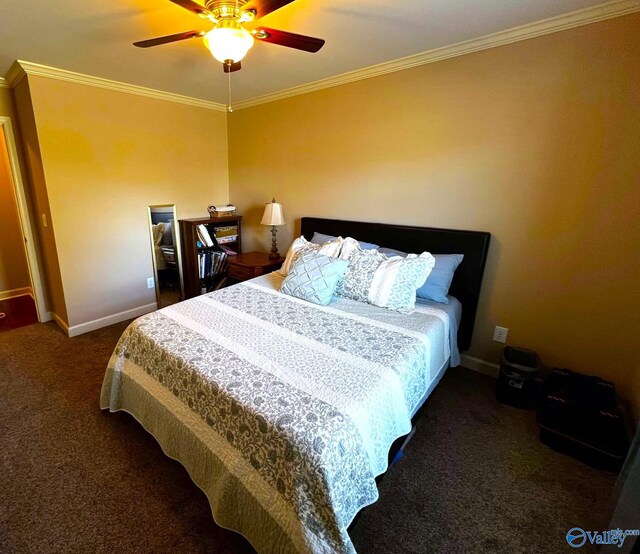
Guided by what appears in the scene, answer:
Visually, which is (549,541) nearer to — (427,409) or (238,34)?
(427,409)

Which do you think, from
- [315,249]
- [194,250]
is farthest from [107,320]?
[315,249]

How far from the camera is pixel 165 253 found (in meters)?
3.68

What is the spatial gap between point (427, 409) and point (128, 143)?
3.64 meters

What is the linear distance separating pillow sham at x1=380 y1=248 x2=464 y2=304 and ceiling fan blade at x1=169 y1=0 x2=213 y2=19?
197 centimetres

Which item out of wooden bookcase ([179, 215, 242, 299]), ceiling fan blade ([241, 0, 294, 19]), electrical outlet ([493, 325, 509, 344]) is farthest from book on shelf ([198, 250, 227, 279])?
electrical outlet ([493, 325, 509, 344])

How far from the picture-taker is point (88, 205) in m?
2.97

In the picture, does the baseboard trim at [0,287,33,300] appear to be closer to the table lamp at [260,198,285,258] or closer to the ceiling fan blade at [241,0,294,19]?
the table lamp at [260,198,285,258]

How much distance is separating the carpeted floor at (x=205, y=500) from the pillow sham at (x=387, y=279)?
0.81 m

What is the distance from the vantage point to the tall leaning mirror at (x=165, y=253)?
11.5 feet

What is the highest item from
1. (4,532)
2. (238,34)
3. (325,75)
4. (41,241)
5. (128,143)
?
(325,75)

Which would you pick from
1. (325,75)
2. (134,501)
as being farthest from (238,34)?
(134,501)

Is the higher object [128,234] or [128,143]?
[128,143]

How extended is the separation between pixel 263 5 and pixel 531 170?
6.17 feet

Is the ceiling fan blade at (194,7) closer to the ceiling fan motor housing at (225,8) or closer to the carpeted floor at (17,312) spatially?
the ceiling fan motor housing at (225,8)
